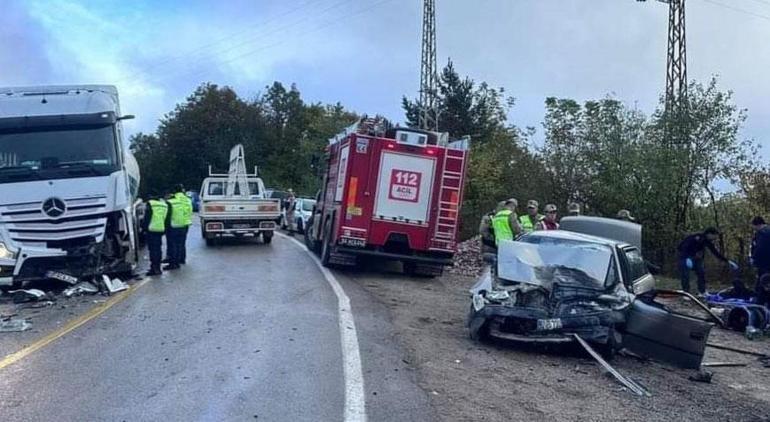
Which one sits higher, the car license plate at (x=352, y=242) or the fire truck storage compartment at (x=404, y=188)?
the fire truck storage compartment at (x=404, y=188)

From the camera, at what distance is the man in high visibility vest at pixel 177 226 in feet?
50.7

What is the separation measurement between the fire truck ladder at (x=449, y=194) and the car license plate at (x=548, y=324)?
713 centimetres

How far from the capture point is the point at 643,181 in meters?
18.5

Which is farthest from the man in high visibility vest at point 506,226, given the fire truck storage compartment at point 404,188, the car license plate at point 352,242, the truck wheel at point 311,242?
the truck wheel at point 311,242

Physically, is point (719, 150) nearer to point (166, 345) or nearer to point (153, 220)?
point (153, 220)

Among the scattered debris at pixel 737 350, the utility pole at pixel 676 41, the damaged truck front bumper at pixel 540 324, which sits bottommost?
the scattered debris at pixel 737 350

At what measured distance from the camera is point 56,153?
12188mm

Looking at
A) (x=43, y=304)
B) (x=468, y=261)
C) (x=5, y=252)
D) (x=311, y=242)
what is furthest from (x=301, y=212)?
(x=43, y=304)

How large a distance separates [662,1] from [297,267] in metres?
16.8

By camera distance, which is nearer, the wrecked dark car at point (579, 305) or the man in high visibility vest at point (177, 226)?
the wrecked dark car at point (579, 305)

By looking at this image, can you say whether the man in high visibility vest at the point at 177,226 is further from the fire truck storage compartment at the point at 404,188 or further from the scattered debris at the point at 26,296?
the scattered debris at the point at 26,296

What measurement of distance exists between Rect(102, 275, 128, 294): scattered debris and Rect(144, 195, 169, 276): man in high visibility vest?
1.60 m

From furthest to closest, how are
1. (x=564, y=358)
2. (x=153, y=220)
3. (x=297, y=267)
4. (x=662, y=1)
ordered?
1. (x=662, y=1)
2. (x=297, y=267)
3. (x=153, y=220)
4. (x=564, y=358)

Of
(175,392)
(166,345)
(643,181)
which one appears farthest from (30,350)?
(643,181)
